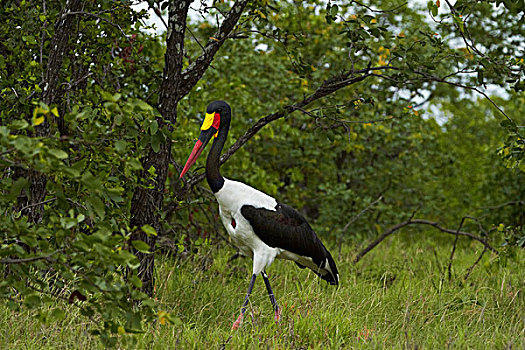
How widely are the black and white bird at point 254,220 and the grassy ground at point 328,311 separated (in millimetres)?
255

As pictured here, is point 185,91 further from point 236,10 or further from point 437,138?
point 437,138

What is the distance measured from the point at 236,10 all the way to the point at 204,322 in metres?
2.00

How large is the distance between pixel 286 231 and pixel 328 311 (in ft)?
2.61

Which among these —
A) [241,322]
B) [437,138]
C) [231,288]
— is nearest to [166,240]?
[231,288]

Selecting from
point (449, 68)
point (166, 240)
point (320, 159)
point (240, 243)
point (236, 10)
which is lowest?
point (166, 240)

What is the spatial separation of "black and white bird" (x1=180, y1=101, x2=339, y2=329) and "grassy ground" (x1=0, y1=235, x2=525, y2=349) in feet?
0.84

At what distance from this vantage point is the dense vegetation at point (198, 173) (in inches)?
94.9

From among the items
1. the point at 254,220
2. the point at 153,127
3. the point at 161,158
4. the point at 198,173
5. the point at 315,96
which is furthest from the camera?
the point at 198,173

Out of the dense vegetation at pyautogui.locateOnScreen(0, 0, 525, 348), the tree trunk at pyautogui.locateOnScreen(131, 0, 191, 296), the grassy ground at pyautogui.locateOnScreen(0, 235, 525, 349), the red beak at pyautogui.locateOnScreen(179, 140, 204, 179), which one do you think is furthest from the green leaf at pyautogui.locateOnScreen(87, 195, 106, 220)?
the red beak at pyautogui.locateOnScreen(179, 140, 204, 179)

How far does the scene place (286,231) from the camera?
432 centimetres

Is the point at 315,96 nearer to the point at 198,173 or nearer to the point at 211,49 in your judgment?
the point at 211,49

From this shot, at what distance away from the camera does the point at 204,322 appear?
3912mm

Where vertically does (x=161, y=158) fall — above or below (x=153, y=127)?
below

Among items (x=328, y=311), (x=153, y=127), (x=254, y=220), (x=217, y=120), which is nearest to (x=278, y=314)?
(x=328, y=311)
